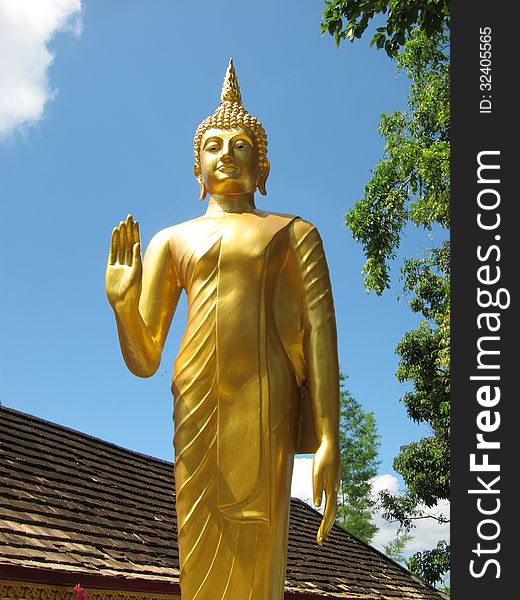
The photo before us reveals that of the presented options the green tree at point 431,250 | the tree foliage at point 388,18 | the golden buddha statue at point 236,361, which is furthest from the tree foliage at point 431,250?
the golden buddha statue at point 236,361

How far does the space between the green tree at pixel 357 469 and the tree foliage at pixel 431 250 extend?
1016 centimetres

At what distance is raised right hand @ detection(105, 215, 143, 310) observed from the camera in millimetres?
4051

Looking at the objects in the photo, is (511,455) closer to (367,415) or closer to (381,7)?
(381,7)

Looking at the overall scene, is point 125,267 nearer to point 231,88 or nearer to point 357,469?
point 231,88

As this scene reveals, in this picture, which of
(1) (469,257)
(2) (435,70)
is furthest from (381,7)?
(2) (435,70)

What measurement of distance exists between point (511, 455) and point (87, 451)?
8.56 m

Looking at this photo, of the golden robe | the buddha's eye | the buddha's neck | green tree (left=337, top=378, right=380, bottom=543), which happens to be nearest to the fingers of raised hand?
the golden robe

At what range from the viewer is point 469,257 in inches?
201

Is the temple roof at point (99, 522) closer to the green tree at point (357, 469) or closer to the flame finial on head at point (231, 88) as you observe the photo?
the flame finial on head at point (231, 88)

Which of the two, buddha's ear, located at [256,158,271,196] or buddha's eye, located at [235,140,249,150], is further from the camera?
buddha's ear, located at [256,158,271,196]

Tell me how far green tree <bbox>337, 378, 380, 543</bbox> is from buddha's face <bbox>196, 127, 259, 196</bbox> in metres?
24.6

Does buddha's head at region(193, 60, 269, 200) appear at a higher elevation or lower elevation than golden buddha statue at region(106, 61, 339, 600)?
higher

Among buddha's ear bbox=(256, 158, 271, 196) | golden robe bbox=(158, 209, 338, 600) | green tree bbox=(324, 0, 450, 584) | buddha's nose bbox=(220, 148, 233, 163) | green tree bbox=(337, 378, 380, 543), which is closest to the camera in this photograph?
golden robe bbox=(158, 209, 338, 600)

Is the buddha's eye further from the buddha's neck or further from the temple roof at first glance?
the temple roof
